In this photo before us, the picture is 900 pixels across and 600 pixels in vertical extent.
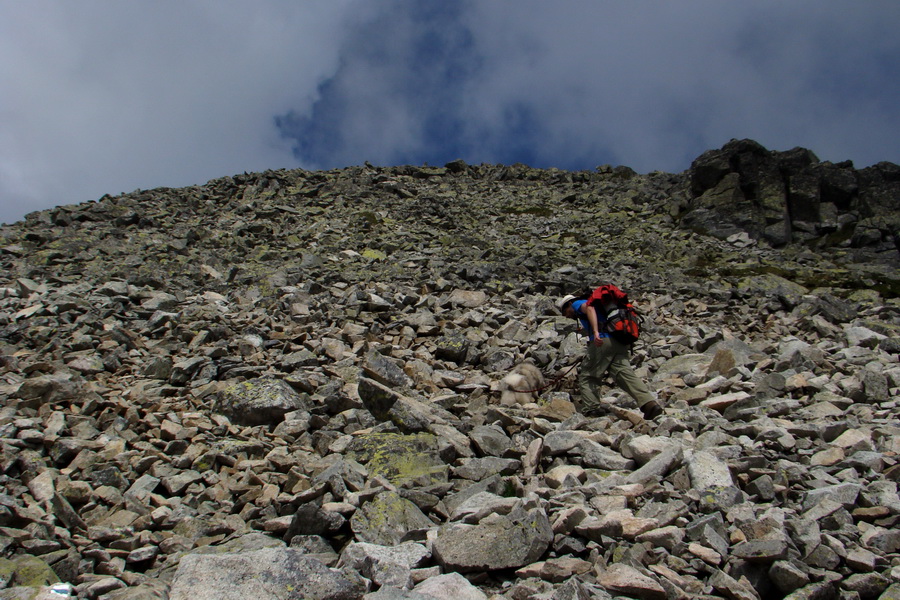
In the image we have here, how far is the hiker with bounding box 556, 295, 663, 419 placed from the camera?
339 inches

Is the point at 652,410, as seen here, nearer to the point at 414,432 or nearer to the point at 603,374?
the point at 603,374

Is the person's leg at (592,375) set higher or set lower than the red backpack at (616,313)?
lower

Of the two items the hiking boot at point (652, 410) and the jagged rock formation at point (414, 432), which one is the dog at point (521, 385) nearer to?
the jagged rock formation at point (414, 432)

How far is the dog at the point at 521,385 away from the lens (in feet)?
29.8

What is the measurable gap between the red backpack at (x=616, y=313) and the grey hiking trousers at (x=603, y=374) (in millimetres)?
164

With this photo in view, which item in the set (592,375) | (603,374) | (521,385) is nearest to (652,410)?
(603,374)

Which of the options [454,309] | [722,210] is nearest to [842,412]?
[454,309]

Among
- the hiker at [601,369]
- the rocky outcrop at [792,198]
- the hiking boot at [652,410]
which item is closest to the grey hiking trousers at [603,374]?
the hiker at [601,369]

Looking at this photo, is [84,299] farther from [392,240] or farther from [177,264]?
[392,240]

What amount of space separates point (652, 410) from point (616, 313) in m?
1.75

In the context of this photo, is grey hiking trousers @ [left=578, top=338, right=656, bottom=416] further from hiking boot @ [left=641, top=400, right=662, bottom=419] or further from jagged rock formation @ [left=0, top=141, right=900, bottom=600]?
jagged rock formation @ [left=0, top=141, right=900, bottom=600]

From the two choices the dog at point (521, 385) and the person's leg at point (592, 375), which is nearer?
the person's leg at point (592, 375)

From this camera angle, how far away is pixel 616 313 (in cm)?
913

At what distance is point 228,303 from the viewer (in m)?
14.0
